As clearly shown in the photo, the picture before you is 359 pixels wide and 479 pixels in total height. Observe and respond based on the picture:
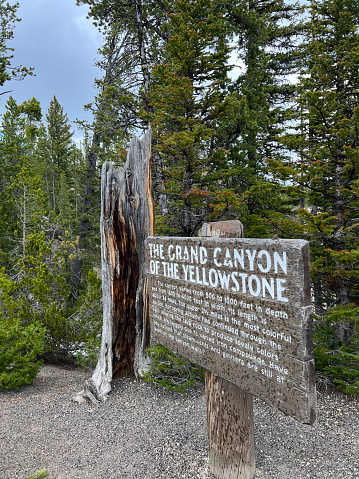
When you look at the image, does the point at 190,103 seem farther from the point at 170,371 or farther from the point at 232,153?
the point at 170,371

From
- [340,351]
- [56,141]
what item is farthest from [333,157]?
[56,141]

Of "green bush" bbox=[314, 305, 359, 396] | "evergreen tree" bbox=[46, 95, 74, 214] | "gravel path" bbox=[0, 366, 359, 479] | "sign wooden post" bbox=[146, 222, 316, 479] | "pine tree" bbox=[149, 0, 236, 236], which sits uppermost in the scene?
"evergreen tree" bbox=[46, 95, 74, 214]

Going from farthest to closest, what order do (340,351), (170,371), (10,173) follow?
(10,173)
(170,371)
(340,351)

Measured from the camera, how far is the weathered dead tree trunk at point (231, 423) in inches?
115

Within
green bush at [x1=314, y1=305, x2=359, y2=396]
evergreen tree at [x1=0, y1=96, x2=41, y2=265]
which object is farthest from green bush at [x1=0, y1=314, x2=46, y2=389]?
evergreen tree at [x1=0, y1=96, x2=41, y2=265]

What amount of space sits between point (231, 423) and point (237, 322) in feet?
3.98

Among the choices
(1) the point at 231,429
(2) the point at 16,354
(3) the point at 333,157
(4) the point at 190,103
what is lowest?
(2) the point at 16,354

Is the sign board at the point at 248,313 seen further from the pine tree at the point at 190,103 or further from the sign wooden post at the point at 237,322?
the pine tree at the point at 190,103

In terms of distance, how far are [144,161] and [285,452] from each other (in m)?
4.65

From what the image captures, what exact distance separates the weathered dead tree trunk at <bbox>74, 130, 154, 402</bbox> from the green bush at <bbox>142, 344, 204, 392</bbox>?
35 cm

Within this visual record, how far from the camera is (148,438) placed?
155 inches

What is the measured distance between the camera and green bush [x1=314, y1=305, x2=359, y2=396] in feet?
15.9

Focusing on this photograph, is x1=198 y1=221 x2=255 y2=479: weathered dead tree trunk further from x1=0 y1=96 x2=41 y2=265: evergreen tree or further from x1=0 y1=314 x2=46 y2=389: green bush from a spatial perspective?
x1=0 y1=96 x2=41 y2=265: evergreen tree

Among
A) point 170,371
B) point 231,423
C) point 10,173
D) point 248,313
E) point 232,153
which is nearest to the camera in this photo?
point 248,313
